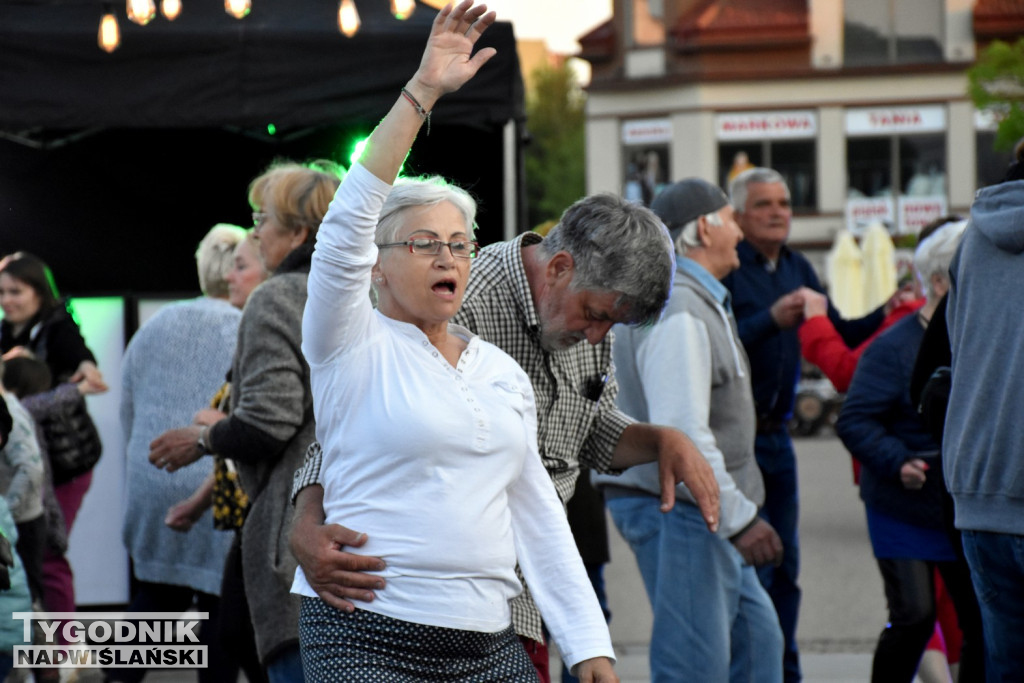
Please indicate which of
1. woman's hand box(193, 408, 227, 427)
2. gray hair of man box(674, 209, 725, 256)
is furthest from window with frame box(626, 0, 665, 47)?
woman's hand box(193, 408, 227, 427)

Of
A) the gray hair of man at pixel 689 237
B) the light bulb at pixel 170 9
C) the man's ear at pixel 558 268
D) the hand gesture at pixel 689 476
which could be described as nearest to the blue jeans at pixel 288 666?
the hand gesture at pixel 689 476

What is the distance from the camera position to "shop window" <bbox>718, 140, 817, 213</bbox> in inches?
1464

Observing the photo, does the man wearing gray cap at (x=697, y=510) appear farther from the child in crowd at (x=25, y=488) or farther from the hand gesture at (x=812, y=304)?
the child in crowd at (x=25, y=488)

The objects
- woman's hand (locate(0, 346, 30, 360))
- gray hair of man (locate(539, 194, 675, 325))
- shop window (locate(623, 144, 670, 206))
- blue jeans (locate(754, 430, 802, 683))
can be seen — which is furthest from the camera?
shop window (locate(623, 144, 670, 206))

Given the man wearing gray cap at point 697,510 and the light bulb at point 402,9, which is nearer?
the man wearing gray cap at point 697,510

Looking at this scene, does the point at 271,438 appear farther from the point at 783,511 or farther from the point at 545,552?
the point at 783,511

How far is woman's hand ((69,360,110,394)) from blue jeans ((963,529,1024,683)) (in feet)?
13.7

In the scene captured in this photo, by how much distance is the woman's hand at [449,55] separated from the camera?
2.46 meters

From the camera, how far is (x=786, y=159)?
3734 centimetres

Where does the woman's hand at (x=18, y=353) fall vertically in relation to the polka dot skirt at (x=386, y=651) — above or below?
above

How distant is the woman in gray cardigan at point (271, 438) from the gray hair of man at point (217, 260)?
1.80m

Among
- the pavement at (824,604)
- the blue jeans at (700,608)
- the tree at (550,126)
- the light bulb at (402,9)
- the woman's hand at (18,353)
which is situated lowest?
the pavement at (824,604)

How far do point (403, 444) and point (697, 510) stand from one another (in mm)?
1875

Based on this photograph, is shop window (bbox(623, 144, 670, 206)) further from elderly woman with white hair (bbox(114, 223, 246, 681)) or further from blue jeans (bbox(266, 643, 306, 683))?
blue jeans (bbox(266, 643, 306, 683))
